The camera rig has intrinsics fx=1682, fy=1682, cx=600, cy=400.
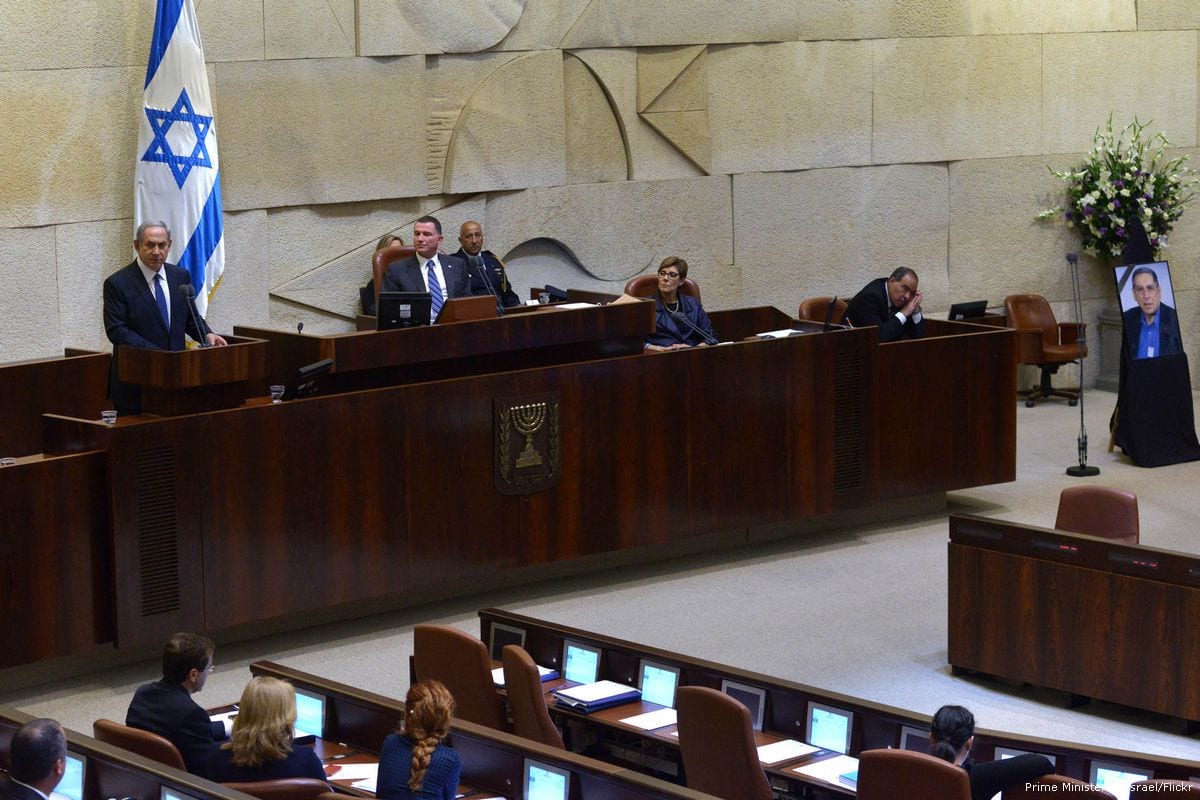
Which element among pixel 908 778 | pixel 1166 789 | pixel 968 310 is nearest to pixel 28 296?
pixel 968 310

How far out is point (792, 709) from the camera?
5.10 metres

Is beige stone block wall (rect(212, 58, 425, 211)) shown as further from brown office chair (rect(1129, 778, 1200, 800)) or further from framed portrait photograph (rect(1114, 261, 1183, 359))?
brown office chair (rect(1129, 778, 1200, 800))

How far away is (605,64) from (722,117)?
99cm

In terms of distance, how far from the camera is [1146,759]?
14.9 feet

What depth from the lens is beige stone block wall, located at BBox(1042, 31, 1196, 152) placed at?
525 inches

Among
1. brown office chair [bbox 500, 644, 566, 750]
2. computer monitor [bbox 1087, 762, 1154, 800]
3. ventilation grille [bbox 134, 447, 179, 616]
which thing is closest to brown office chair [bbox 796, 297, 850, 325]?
ventilation grille [bbox 134, 447, 179, 616]

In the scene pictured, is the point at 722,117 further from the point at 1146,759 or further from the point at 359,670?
the point at 1146,759

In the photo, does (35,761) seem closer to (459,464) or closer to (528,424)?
(459,464)

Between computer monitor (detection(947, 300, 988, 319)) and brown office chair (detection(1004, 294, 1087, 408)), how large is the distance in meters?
0.68

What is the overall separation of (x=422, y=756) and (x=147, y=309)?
3.71 m

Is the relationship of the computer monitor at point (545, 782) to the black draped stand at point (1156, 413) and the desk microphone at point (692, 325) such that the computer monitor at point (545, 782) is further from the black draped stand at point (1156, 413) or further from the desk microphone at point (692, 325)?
the black draped stand at point (1156, 413)

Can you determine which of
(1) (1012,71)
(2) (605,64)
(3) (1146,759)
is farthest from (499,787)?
(1) (1012,71)

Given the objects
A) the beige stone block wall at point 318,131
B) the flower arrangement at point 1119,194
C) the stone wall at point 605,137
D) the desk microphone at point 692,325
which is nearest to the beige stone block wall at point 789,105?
the stone wall at point 605,137

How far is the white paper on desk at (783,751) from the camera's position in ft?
16.0
